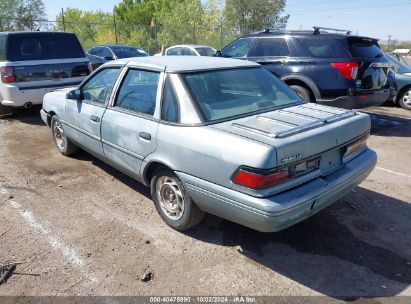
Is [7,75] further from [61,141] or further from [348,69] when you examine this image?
[348,69]

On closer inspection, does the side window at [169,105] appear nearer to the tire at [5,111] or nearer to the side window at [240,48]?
the side window at [240,48]

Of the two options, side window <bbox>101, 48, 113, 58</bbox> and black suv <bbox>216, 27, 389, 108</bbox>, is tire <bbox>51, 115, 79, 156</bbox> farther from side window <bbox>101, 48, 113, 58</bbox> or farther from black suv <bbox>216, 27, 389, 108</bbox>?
side window <bbox>101, 48, 113, 58</bbox>

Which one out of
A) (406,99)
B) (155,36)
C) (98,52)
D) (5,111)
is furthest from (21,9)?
(406,99)

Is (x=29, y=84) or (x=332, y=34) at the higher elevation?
(x=332, y=34)

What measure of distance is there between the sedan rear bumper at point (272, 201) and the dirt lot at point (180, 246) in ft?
1.61

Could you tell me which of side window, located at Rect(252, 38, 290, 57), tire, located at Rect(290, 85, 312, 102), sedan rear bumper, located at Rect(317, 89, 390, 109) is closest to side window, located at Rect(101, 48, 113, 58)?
side window, located at Rect(252, 38, 290, 57)

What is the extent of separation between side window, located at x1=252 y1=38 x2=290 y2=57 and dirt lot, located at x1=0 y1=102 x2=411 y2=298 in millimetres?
3756

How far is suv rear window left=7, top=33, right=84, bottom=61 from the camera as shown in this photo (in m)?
7.61

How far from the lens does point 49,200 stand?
14.7 feet

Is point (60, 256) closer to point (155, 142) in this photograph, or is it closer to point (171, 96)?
point (155, 142)

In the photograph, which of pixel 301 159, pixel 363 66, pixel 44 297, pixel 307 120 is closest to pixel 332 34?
pixel 363 66

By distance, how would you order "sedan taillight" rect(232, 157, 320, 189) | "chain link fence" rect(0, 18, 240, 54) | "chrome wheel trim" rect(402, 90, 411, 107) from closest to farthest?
"sedan taillight" rect(232, 157, 320, 189)
"chrome wheel trim" rect(402, 90, 411, 107)
"chain link fence" rect(0, 18, 240, 54)

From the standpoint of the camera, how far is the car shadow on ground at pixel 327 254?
9.77ft

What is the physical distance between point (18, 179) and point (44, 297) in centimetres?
270
